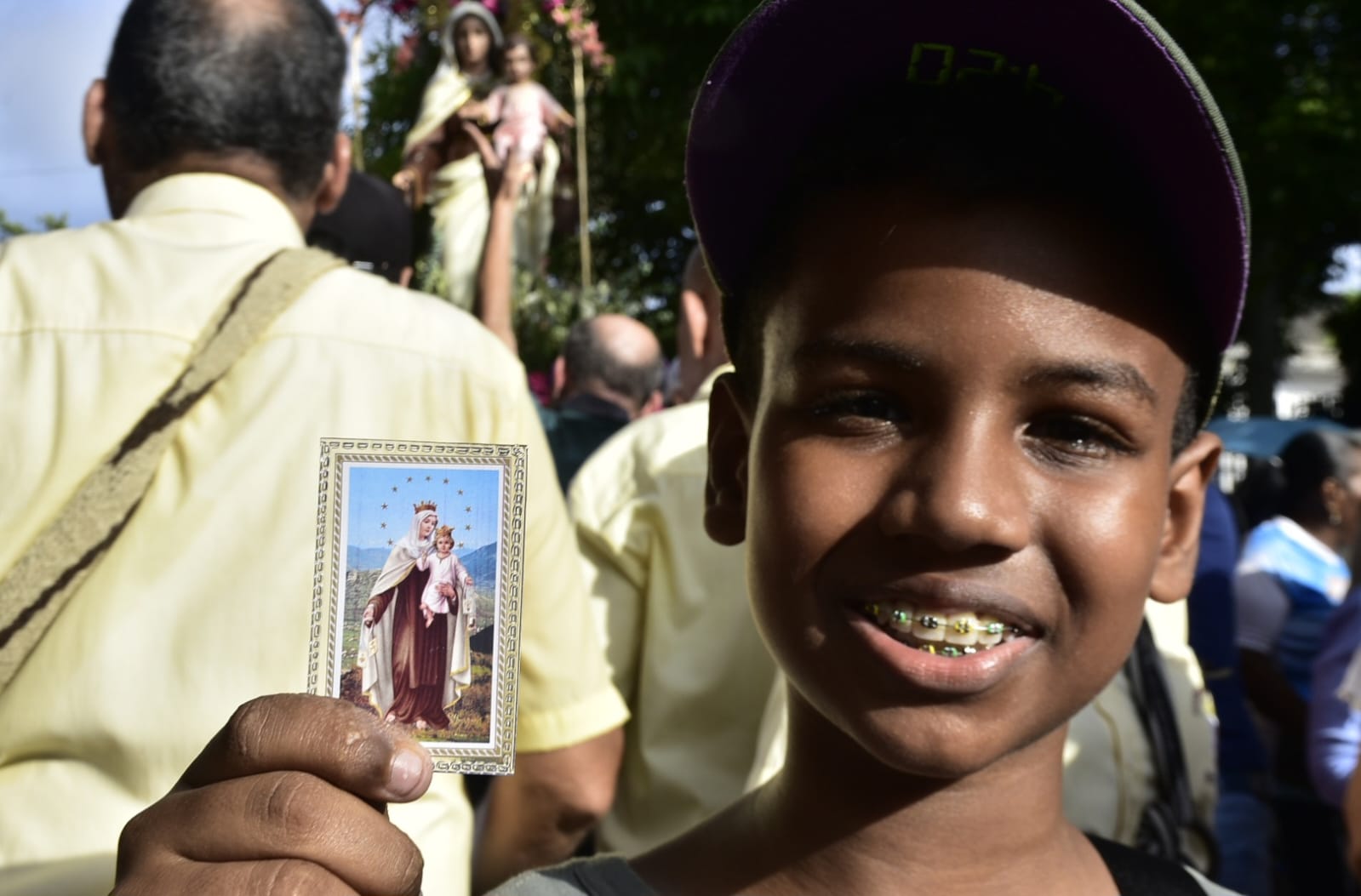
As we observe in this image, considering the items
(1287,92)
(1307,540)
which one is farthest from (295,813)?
(1287,92)

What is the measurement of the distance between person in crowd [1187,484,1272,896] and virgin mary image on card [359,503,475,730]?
3107mm

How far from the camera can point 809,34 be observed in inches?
57.0

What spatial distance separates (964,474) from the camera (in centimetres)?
126

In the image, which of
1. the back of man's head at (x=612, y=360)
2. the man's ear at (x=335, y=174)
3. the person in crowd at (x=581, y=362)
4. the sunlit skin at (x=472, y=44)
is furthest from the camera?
the sunlit skin at (x=472, y=44)

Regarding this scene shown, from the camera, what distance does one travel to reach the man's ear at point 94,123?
88.8 inches

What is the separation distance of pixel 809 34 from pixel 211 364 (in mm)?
931

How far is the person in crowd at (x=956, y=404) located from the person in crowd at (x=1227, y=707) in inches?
92.9

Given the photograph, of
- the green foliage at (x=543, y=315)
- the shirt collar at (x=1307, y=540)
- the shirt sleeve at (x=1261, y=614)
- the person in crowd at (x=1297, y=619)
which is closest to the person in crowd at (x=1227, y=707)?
the person in crowd at (x=1297, y=619)

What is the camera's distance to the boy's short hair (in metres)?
1.37

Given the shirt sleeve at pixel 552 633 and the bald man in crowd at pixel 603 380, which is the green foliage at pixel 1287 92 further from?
the shirt sleeve at pixel 552 633

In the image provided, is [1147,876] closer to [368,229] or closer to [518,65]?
[368,229]

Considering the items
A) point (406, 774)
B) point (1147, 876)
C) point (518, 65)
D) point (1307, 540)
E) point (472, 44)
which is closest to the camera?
point (406, 774)

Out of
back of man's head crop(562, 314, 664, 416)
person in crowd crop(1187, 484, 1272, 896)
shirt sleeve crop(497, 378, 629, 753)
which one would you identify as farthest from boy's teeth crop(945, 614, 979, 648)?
back of man's head crop(562, 314, 664, 416)

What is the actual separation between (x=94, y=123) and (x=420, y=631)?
1626mm
